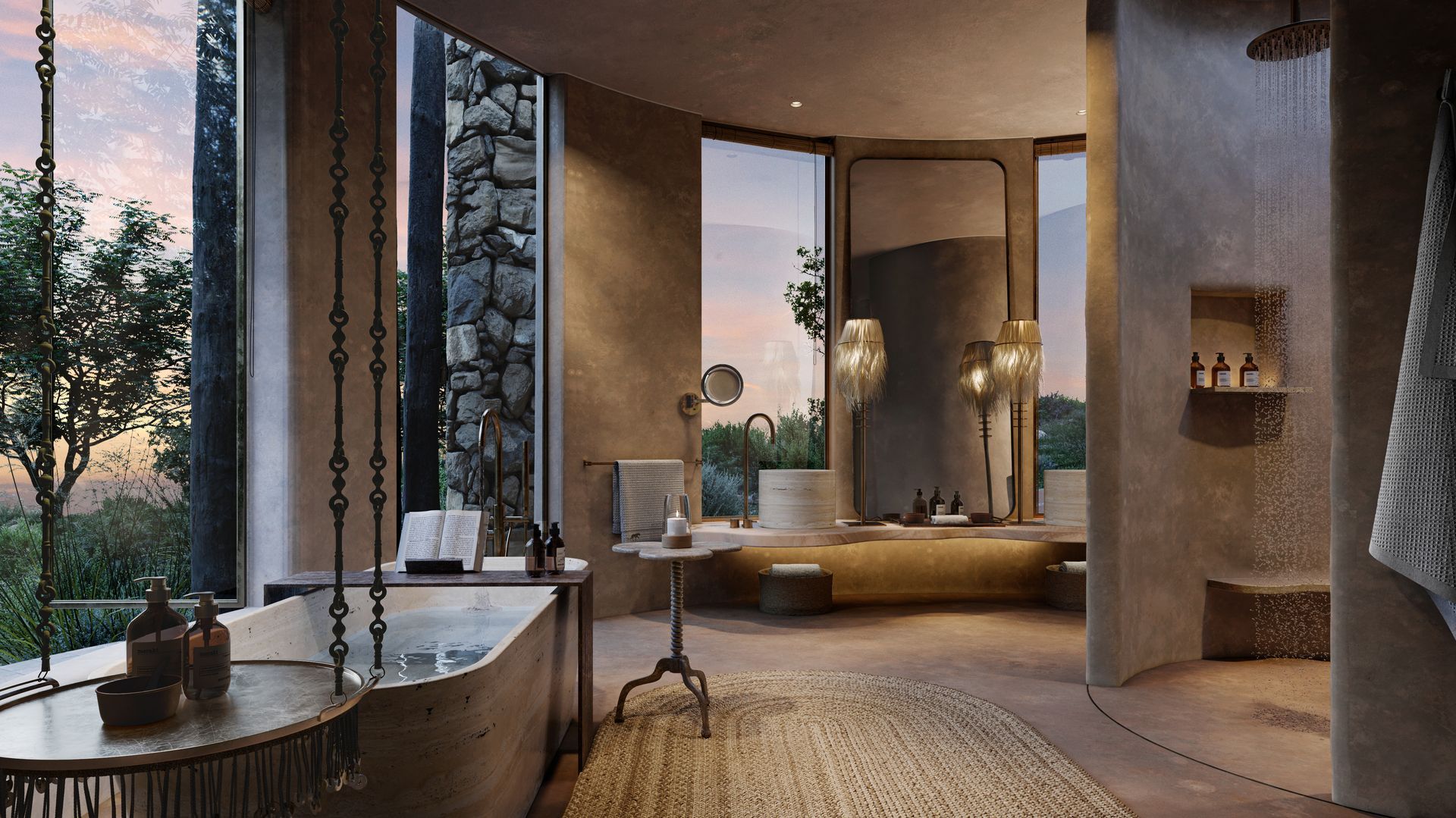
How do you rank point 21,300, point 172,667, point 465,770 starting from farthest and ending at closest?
point 21,300 < point 465,770 < point 172,667

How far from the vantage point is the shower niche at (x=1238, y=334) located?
4.76 metres

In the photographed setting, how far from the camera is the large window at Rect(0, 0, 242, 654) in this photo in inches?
108

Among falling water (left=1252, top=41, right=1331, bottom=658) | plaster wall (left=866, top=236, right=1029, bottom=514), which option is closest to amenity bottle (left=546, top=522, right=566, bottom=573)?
plaster wall (left=866, top=236, right=1029, bottom=514)

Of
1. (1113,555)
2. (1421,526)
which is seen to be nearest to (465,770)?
(1421,526)

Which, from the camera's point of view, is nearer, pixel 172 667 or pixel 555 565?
pixel 172 667

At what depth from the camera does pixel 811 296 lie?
6.50 metres

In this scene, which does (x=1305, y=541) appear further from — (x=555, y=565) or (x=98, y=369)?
(x=98, y=369)

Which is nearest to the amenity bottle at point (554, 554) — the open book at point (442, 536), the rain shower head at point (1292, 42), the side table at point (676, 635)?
the side table at point (676, 635)

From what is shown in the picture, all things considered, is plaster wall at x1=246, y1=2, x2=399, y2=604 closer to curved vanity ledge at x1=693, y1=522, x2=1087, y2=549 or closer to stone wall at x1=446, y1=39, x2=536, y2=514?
stone wall at x1=446, y1=39, x2=536, y2=514

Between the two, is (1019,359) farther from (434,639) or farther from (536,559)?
(434,639)

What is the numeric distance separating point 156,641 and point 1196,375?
474cm

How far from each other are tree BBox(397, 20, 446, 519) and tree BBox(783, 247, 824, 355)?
2.50 meters

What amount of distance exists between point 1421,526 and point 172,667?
2965 millimetres

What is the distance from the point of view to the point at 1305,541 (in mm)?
4605
